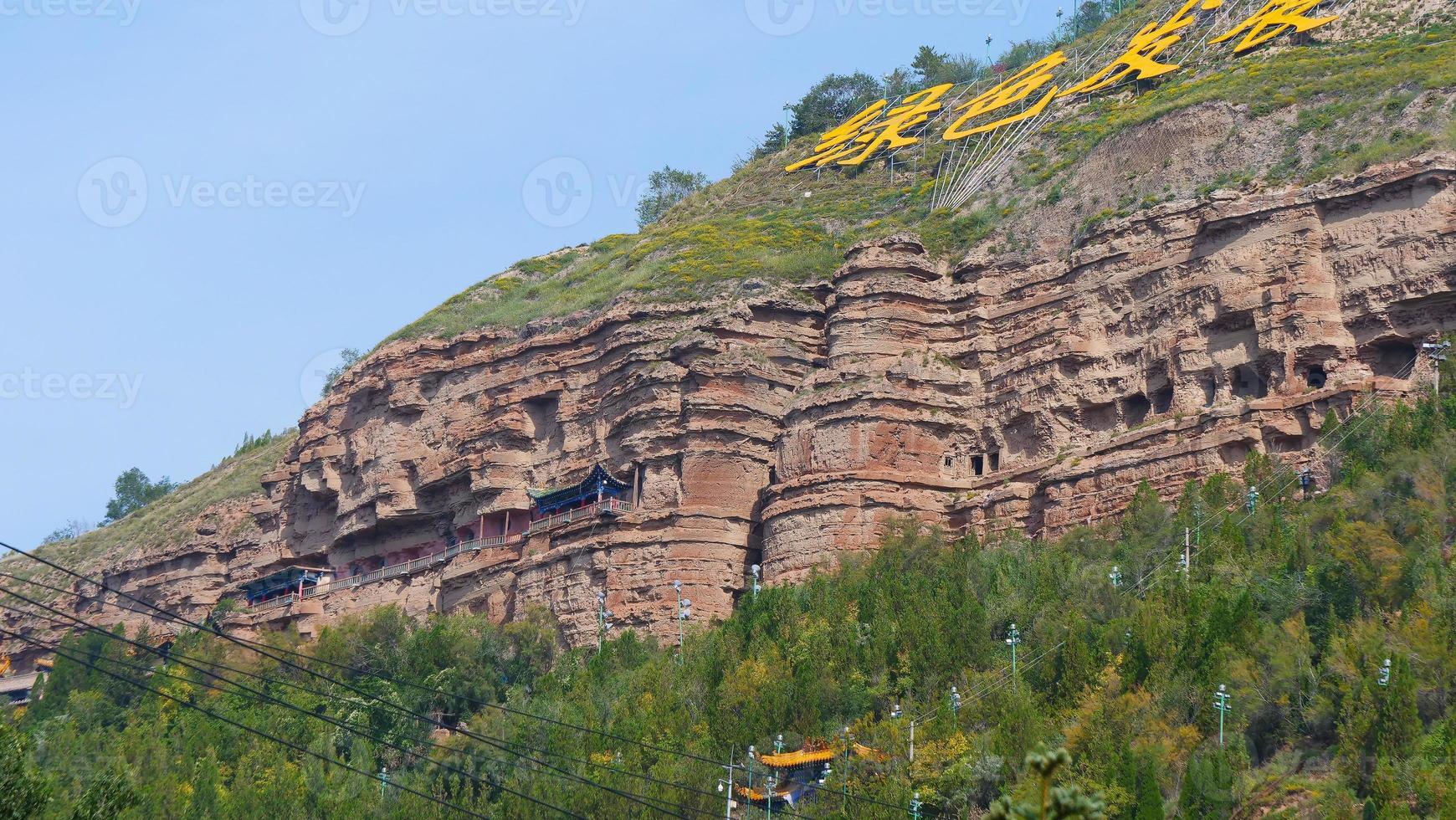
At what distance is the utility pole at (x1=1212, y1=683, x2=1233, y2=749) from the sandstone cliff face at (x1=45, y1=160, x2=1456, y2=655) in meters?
13.3

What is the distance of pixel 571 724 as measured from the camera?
194 feet

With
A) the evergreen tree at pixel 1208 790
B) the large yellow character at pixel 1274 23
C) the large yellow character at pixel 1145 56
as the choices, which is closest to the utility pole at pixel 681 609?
the evergreen tree at pixel 1208 790

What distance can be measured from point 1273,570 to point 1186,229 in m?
17.1

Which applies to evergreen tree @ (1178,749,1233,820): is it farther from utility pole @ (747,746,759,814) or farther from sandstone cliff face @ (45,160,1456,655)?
sandstone cliff face @ (45,160,1456,655)

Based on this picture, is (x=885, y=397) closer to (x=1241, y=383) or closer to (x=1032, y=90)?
(x=1241, y=383)

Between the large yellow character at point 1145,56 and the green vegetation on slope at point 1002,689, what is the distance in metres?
31.0

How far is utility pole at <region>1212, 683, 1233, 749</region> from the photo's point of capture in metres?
46.6

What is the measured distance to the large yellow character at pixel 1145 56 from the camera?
87062 mm

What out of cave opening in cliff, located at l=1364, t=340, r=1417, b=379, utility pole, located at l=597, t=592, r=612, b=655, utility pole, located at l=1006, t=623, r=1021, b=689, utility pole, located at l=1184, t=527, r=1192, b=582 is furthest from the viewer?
utility pole, located at l=597, t=592, r=612, b=655

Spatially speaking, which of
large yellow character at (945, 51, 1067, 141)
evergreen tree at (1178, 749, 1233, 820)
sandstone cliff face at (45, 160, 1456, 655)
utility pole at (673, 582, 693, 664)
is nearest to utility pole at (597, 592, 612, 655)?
sandstone cliff face at (45, 160, 1456, 655)

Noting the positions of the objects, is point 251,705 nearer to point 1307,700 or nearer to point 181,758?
point 181,758

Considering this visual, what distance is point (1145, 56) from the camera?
87.9 metres

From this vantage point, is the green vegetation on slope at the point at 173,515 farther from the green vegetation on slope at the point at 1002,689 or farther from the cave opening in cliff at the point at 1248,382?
the cave opening in cliff at the point at 1248,382

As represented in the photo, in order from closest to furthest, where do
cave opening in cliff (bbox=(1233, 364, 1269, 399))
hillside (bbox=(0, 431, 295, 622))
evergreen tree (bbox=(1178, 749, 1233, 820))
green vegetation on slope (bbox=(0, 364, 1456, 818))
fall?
1. evergreen tree (bbox=(1178, 749, 1233, 820))
2. green vegetation on slope (bbox=(0, 364, 1456, 818))
3. cave opening in cliff (bbox=(1233, 364, 1269, 399))
4. hillside (bbox=(0, 431, 295, 622))
